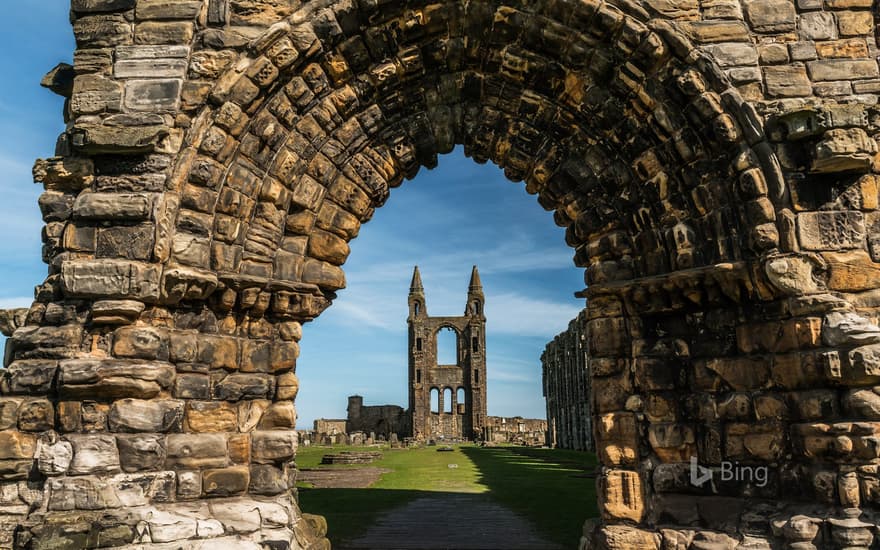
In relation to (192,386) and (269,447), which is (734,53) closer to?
(269,447)

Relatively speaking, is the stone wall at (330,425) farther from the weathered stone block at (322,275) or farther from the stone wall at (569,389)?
the weathered stone block at (322,275)

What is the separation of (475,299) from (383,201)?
188 feet

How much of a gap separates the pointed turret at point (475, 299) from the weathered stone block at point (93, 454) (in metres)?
58.8

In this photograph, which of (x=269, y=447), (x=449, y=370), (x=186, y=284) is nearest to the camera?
(x=186, y=284)

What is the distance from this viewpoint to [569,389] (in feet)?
117

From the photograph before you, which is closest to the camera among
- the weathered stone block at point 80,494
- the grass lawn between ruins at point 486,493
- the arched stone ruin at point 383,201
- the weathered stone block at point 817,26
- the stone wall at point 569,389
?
the weathered stone block at point 80,494

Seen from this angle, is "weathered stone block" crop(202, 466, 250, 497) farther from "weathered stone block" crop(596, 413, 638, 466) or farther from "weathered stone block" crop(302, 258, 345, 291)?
"weathered stone block" crop(596, 413, 638, 466)

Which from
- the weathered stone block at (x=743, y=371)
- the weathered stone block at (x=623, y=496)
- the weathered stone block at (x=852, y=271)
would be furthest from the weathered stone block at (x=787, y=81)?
the weathered stone block at (x=623, y=496)

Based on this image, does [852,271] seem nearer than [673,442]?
Yes

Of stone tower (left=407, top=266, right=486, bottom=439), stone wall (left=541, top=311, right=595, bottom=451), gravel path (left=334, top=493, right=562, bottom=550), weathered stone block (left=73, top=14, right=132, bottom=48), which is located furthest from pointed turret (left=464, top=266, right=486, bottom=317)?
weathered stone block (left=73, top=14, right=132, bottom=48)

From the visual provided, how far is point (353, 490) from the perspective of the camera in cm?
1208

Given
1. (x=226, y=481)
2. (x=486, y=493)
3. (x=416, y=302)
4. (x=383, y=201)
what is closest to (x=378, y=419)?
(x=416, y=302)

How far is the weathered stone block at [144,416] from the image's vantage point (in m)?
5.11

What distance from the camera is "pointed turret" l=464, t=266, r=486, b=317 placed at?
210 ft
